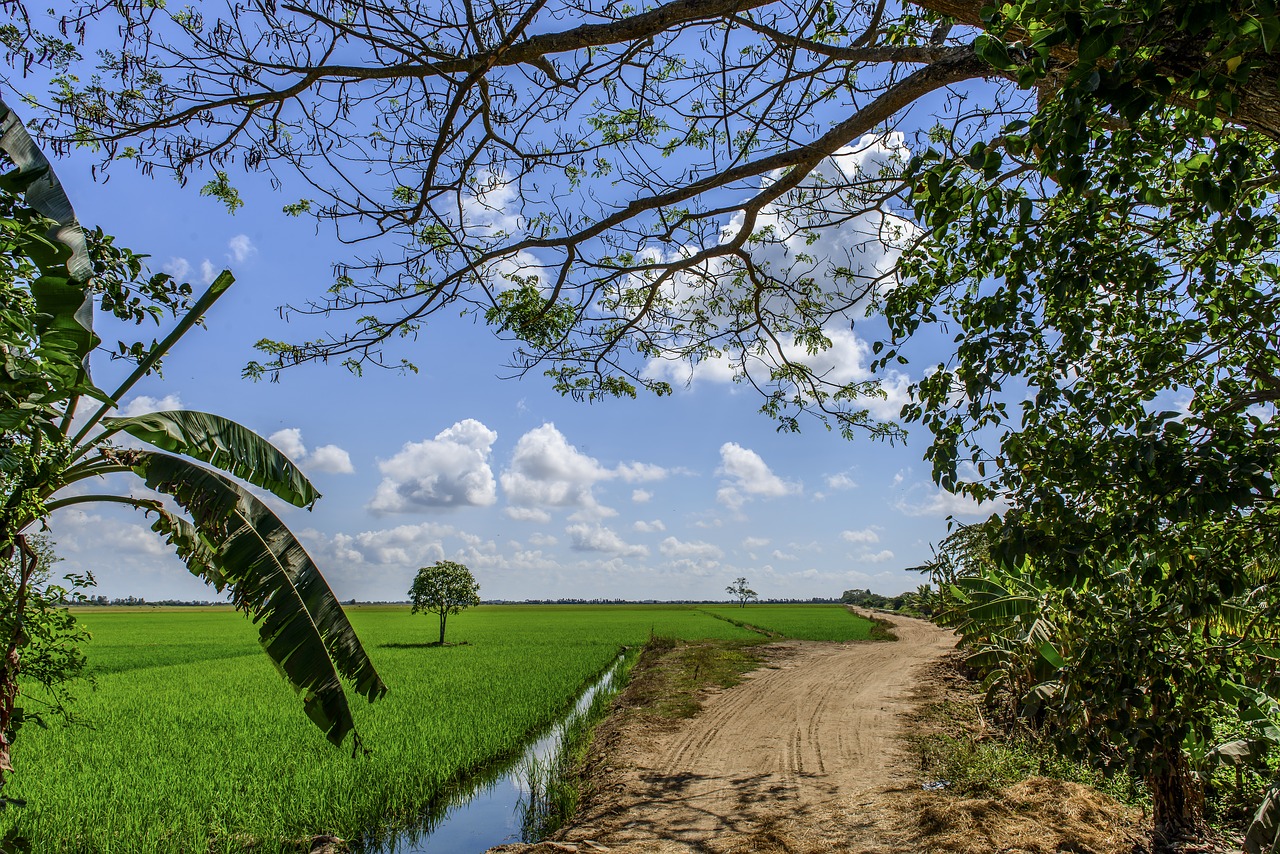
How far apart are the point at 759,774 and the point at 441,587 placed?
72.6 feet

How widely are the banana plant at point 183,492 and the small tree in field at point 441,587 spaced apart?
23.5 metres

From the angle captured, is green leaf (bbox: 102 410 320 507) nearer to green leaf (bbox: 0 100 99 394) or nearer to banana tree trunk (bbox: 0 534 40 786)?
green leaf (bbox: 0 100 99 394)

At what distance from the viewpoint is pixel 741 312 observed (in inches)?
338

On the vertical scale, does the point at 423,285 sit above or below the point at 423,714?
above

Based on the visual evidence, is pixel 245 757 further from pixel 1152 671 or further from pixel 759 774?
pixel 1152 671

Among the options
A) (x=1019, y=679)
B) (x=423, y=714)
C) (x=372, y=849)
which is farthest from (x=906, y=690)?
(x=372, y=849)

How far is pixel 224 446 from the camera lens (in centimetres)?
572

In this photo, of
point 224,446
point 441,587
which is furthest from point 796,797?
point 441,587

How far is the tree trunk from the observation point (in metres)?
5.29

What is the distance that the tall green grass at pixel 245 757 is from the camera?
6.84 meters

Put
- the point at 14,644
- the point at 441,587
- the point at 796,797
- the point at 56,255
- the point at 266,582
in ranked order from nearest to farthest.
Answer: the point at 56,255, the point at 14,644, the point at 266,582, the point at 796,797, the point at 441,587

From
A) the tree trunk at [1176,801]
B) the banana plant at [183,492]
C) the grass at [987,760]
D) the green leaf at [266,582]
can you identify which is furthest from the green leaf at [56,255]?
the grass at [987,760]

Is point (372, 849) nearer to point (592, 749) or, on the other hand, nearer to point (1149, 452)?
point (592, 749)

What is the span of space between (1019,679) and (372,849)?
7.92m
